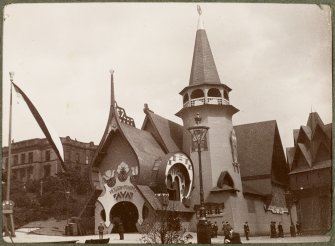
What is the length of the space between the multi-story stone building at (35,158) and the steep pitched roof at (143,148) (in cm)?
199

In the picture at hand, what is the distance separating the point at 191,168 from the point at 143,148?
133cm

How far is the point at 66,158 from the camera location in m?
9.98

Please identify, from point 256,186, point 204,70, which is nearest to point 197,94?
point 204,70

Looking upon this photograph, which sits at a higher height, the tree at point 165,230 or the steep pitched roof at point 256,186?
the steep pitched roof at point 256,186

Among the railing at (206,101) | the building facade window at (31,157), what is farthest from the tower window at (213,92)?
the building facade window at (31,157)

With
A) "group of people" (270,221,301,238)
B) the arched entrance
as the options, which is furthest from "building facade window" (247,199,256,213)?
A: the arched entrance

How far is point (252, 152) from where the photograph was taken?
12695 millimetres

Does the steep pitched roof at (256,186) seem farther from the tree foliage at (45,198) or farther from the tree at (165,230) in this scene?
the tree foliage at (45,198)

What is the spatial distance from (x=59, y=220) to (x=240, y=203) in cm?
452

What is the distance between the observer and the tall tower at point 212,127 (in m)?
12.3

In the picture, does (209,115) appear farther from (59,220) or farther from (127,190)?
(59,220)

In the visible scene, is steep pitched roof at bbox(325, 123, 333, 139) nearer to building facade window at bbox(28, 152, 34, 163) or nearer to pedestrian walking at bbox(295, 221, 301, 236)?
pedestrian walking at bbox(295, 221, 301, 236)

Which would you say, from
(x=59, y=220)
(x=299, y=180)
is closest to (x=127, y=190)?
(x=59, y=220)

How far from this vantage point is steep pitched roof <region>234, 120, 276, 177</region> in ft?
40.7
